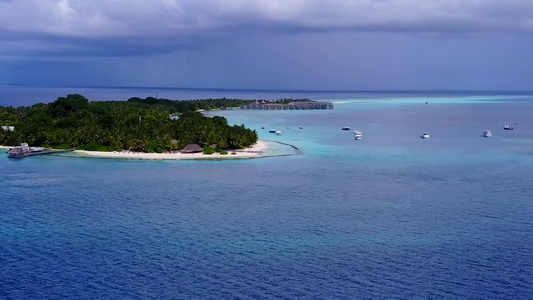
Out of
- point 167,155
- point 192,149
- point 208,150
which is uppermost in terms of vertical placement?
point 192,149

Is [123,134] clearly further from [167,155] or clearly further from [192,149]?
[192,149]

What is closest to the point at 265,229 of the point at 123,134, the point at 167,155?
the point at 167,155

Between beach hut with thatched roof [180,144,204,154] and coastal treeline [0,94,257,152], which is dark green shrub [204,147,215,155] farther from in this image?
coastal treeline [0,94,257,152]

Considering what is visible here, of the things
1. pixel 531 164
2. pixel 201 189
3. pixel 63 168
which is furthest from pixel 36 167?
pixel 531 164

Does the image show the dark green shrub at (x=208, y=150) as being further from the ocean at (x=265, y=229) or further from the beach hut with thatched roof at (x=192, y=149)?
the ocean at (x=265, y=229)

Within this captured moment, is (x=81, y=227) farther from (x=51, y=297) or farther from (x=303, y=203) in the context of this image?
(x=303, y=203)

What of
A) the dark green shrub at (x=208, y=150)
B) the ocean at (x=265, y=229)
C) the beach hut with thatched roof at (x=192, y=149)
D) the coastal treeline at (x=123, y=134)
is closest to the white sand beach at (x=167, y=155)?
the dark green shrub at (x=208, y=150)

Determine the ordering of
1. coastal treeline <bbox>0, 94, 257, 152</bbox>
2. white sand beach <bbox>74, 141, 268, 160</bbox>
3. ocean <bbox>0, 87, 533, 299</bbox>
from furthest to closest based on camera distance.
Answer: coastal treeline <bbox>0, 94, 257, 152</bbox>
white sand beach <bbox>74, 141, 268, 160</bbox>
ocean <bbox>0, 87, 533, 299</bbox>

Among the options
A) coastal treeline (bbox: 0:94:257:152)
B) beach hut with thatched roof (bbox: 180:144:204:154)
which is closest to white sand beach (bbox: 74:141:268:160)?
beach hut with thatched roof (bbox: 180:144:204:154)
